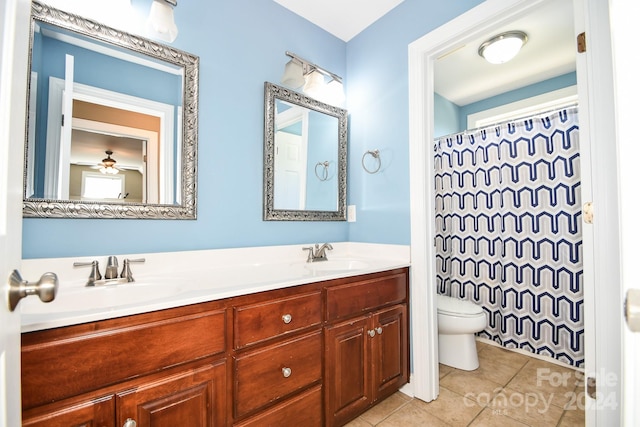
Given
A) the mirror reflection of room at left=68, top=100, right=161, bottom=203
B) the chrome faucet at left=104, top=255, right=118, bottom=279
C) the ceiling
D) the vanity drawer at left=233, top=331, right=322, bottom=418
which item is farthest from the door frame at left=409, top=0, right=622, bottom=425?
the chrome faucet at left=104, top=255, right=118, bottom=279

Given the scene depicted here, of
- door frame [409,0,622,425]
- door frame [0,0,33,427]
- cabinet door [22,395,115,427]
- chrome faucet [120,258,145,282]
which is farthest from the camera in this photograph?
chrome faucet [120,258,145,282]

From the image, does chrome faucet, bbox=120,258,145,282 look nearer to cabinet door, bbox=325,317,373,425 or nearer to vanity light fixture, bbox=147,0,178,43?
cabinet door, bbox=325,317,373,425

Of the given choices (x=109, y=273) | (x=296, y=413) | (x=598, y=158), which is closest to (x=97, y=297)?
(x=109, y=273)

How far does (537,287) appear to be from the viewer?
2.22 meters

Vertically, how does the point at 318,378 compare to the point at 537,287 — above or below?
below

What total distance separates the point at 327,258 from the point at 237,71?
1281 mm

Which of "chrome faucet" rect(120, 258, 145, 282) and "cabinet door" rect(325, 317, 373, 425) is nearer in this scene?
"chrome faucet" rect(120, 258, 145, 282)

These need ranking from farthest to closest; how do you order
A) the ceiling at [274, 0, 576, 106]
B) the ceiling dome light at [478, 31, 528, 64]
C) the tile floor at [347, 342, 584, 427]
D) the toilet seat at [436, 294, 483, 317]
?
1. the ceiling dome light at [478, 31, 528, 64]
2. the toilet seat at [436, 294, 483, 317]
3. the ceiling at [274, 0, 576, 106]
4. the tile floor at [347, 342, 584, 427]

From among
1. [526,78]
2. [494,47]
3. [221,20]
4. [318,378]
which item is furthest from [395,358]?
[526,78]

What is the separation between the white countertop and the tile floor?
0.79 meters

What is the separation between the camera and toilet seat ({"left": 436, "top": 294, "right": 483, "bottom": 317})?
1974 mm

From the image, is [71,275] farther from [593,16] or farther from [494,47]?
[494,47]

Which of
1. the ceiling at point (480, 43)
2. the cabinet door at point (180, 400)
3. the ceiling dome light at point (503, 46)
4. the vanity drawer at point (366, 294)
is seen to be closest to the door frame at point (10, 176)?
the cabinet door at point (180, 400)

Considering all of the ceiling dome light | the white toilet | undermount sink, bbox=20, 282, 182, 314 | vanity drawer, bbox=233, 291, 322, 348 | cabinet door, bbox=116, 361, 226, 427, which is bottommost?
the white toilet
